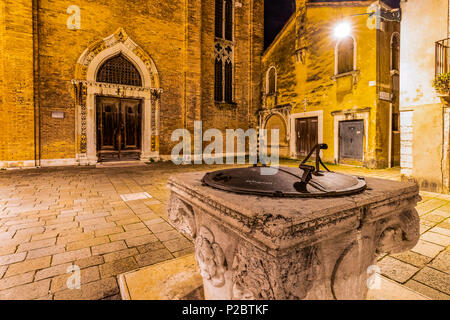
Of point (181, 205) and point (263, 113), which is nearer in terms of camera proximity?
point (181, 205)

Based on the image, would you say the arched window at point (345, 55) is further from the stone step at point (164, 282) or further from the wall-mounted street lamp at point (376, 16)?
the stone step at point (164, 282)

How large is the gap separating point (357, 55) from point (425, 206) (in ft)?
25.8

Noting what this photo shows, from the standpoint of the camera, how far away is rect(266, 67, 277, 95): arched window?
46.6ft

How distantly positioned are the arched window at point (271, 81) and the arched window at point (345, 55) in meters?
3.96

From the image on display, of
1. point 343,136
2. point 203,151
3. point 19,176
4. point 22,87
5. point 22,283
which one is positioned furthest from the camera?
point 203,151

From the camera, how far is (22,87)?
8.79 meters

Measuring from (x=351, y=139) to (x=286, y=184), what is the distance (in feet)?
33.2

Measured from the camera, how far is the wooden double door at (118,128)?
34.8ft

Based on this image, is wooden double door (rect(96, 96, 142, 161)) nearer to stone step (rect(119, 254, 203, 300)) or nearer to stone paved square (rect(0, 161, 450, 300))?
stone paved square (rect(0, 161, 450, 300))

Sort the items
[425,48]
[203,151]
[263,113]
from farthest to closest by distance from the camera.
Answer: [263,113] < [203,151] < [425,48]

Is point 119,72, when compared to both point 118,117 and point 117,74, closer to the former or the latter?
point 117,74

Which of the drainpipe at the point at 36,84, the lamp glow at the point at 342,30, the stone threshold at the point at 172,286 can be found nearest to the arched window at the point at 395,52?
the lamp glow at the point at 342,30
